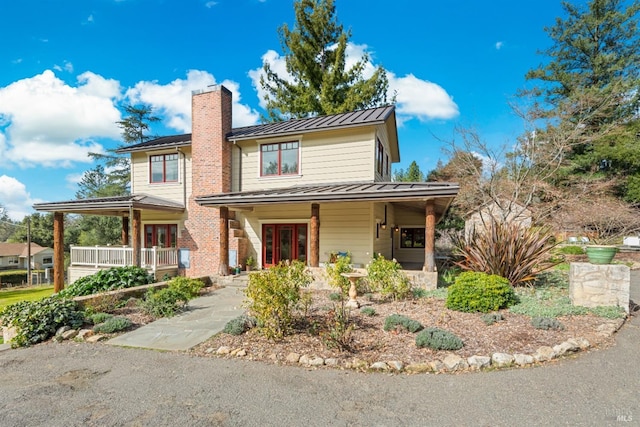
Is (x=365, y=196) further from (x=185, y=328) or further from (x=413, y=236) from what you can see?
(x=413, y=236)

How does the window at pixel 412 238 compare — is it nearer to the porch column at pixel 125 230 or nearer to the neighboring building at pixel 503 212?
the neighboring building at pixel 503 212

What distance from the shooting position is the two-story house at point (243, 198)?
12.2 meters

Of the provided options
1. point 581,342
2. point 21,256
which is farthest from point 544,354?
point 21,256

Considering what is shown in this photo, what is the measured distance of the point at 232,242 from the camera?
13.2m

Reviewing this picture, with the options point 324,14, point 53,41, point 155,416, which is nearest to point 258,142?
point 53,41

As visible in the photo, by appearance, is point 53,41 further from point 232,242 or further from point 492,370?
point 492,370

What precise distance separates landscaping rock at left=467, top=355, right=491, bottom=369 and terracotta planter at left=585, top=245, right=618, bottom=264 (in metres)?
4.65

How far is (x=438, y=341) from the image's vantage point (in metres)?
4.88

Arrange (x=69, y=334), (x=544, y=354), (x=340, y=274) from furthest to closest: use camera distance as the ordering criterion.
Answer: (x=340, y=274)
(x=69, y=334)
(x=544, y=354)

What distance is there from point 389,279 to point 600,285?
4.64 m

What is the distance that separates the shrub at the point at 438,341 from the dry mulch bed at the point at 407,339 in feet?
0.28

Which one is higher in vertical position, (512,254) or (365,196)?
(365,196)

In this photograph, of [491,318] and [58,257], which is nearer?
[491,318]

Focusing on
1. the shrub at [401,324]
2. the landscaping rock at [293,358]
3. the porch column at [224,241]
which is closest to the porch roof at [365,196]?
the porch column at [224,241]
